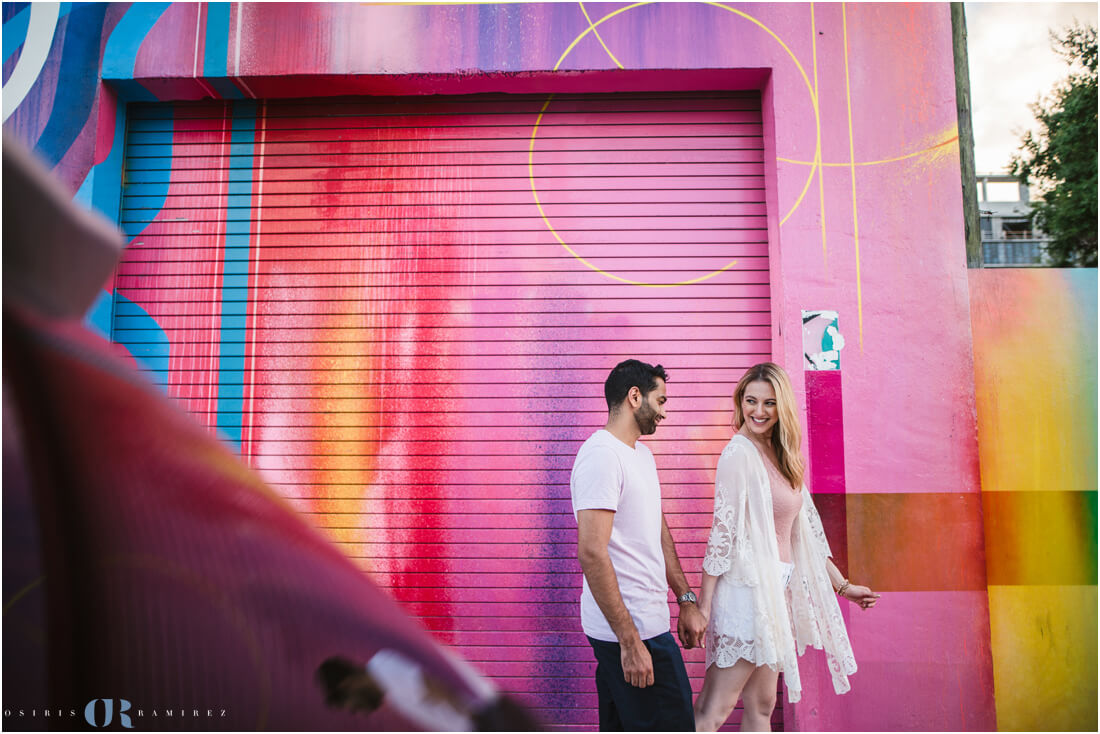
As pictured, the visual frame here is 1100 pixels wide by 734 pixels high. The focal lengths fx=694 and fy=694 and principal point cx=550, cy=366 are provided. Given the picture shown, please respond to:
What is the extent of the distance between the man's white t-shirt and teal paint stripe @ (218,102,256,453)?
2.77m

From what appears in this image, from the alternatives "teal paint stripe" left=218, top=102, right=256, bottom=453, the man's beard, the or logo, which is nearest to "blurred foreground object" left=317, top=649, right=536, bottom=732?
the or logo

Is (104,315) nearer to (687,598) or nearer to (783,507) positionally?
(687,598)

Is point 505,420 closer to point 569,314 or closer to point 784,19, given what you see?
point 569,314

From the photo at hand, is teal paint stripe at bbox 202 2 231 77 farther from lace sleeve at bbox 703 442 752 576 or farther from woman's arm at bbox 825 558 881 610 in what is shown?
woman's arm at bbox 825 558 881 610

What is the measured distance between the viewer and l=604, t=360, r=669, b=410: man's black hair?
11.1 ft

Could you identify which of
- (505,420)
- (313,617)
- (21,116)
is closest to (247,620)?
(313,617)

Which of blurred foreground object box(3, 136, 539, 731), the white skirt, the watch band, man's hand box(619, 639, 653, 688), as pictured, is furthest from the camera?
the watch band

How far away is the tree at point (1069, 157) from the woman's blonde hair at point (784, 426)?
3785 millimetres

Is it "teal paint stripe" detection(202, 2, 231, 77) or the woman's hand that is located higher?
"teal paint stripe" detection(202, 2, 231, 77)

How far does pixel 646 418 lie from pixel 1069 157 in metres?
5.20

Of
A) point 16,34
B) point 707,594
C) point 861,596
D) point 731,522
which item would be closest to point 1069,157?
point 861,596

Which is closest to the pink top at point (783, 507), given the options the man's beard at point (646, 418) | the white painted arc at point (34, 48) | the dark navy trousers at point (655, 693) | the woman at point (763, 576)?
the woman at point (763, 576)

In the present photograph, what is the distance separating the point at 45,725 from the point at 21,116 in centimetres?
568

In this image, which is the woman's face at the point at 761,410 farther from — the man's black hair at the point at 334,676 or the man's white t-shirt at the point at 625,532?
the man's black hair at the point at 334,676
